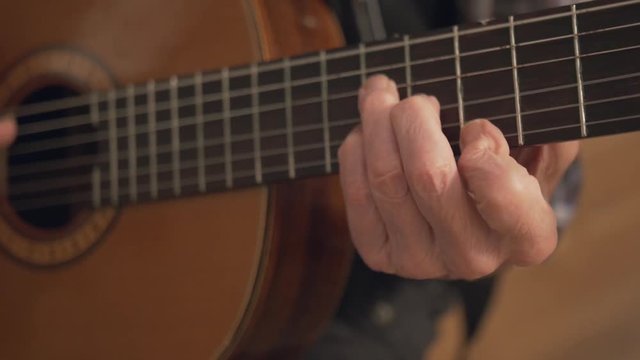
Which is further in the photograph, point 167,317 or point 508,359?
point 508,359

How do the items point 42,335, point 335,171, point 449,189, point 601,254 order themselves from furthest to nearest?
point 601,254, point 42,335, point 335,171, point 449,189

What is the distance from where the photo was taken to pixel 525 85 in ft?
1.97

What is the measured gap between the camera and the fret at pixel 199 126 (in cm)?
76

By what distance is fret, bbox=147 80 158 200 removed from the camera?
789 mm

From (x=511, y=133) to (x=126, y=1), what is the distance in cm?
44

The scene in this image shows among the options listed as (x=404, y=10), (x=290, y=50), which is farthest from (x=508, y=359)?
(x=290, y=50)

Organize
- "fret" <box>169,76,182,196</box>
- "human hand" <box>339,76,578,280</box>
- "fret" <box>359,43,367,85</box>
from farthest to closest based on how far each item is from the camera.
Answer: "fret" <box>169,76,182,196</box>
"fret" <box>359,43,367,85</box>
"human hand" <box>339,76,578,280</box>

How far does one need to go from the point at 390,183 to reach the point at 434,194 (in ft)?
0.15

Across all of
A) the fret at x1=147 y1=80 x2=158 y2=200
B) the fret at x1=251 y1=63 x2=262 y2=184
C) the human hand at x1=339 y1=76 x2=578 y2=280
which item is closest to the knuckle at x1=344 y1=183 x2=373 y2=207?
the human hand at x1=339 y1=76 x2=578 y2=280

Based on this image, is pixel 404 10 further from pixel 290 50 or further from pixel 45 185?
pixel 45 185

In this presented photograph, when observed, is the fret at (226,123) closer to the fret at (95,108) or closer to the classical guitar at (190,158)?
the classical guitar at (190,158)

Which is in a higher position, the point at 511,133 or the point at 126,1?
the point at 126,1

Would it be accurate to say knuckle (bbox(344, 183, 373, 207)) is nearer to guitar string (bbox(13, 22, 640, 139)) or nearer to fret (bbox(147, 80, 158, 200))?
guitar string (bbox(13, 22, 640, 139))

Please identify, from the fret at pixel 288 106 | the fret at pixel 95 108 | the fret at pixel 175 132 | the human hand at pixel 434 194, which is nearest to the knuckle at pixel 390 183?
the human hand at pixel 434 194
